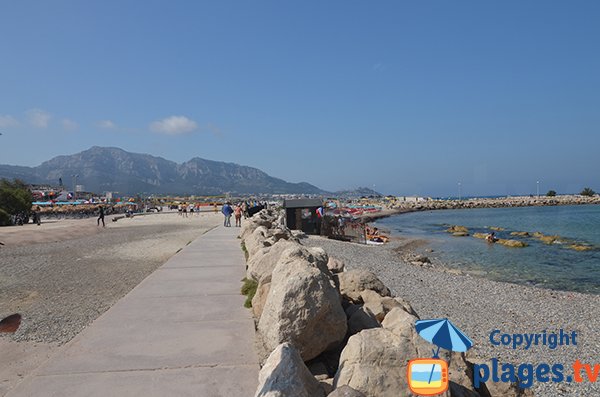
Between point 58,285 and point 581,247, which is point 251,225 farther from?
point 581,247

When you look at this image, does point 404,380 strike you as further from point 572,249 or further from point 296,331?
point 572,249

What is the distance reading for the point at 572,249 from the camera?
2462 centimetres

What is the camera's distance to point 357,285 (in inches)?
243

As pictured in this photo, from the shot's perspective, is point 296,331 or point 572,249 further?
point 572,249

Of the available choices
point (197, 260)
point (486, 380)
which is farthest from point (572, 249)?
point (486, 380)

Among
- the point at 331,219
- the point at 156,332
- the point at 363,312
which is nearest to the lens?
the point at 363,312

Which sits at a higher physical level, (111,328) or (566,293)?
(111,328)

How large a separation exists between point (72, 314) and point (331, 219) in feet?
69.6

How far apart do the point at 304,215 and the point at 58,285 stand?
60.6 ft

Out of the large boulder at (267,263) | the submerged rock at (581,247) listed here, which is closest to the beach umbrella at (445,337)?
the large boulder at (267,263)

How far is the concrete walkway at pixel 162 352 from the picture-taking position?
12.3 feet

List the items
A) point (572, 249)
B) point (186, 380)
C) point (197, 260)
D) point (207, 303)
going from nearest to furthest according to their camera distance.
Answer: point (186, 380)
point (207, 303)
point (197, 260)
point (572, 249)

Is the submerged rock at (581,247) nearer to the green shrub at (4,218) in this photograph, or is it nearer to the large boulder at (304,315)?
the large boulder at (304,315)

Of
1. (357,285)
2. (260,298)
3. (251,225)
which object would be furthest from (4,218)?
(357,285)
